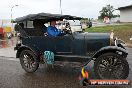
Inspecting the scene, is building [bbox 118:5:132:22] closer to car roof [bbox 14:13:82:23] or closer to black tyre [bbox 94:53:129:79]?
car roof [bbox 14:13:82:23]

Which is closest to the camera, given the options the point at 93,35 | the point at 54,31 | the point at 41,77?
the point at 93,35

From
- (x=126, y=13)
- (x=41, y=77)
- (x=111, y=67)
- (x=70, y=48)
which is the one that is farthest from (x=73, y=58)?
(x=126, y=13)

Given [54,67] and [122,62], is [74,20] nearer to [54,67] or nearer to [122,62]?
[54,67]

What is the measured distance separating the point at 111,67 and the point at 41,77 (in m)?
2.29

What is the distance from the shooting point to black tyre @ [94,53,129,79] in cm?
758

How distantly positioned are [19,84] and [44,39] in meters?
1.91

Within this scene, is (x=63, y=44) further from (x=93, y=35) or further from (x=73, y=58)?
(x=93, y=35)

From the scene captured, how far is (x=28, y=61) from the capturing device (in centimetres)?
958

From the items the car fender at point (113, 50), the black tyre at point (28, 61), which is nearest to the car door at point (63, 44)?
the black tyre at point (28, 61)

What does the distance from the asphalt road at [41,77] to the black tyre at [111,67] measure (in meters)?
0.70

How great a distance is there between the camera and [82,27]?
9648mm

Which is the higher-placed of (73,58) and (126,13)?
(126,13)

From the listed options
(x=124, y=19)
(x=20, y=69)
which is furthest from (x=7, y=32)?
(x=124, y=19)

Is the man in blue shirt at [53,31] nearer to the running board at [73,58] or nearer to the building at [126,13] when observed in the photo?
the running board at [73,58]
